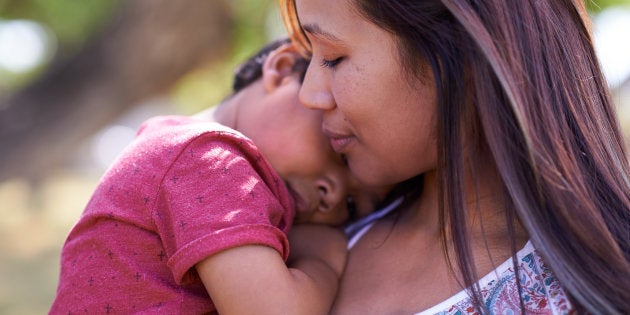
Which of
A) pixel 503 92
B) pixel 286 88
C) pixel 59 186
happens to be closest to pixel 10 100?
pixel 286 88

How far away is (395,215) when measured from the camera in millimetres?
2121

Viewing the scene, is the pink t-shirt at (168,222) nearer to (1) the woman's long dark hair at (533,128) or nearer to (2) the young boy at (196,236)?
(2) the young boy at (196,236)

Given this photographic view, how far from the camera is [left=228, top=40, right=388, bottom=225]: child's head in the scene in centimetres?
202

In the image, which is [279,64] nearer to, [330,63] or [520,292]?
[330,63]

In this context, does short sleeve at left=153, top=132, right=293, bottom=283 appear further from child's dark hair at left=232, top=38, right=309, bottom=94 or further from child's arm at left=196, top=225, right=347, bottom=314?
child's dark hair at left=232, top=38, right=309, bottom=94

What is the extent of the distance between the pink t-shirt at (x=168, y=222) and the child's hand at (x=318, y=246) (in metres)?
0.16

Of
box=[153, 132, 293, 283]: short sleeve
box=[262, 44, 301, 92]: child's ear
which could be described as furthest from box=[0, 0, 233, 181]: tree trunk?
box=[153, 132, 293, 283]: short sleeve

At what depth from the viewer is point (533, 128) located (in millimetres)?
1609

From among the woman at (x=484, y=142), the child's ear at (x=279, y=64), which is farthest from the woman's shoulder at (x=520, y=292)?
the child's ear at (x=279, y=64)

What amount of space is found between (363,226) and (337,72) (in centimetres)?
54

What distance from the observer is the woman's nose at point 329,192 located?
2.06m

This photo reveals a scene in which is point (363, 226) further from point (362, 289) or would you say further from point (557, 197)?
point (557, 197)

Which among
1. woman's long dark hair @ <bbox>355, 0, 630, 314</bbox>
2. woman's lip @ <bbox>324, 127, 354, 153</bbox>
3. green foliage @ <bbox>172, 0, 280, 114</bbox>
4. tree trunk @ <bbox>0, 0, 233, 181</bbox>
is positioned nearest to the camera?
woman's long dark hair @ <bbox>355, 0, 630, 314</bbox>

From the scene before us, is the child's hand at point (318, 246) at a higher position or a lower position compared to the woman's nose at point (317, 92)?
lower
